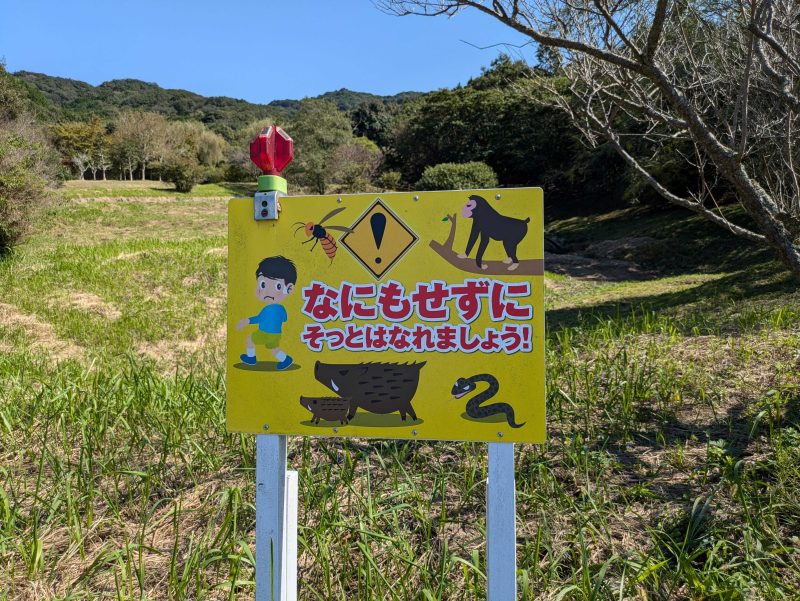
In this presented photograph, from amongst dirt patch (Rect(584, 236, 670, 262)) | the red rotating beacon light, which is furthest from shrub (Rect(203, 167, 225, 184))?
the red rotating beacon light

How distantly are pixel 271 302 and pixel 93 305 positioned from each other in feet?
27.3

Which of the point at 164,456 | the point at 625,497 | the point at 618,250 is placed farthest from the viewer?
the point at 618,250

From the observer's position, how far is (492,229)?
156cm

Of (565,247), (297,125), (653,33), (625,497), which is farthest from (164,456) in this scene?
(297,125)

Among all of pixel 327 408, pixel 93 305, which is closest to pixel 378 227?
pixel 327 408

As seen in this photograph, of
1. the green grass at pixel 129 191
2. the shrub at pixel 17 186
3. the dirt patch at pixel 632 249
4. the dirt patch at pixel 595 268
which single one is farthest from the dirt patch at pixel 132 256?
the dirt patch at pixel 632 249

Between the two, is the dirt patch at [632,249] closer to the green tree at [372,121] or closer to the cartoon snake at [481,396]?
the cartoon snake at [481,396]

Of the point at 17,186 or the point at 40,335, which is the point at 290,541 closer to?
the point at 40,335

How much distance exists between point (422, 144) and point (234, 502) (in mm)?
32908

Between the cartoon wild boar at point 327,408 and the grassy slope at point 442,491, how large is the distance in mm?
434

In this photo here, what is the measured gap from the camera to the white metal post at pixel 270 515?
1.57 m

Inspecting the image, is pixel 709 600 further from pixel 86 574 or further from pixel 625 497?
pixel 86 574

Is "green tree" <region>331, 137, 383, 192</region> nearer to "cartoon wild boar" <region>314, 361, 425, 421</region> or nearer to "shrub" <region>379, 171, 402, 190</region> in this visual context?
"shrub" <region>379, 171, 402, 190</region>

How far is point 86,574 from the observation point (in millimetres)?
1767
